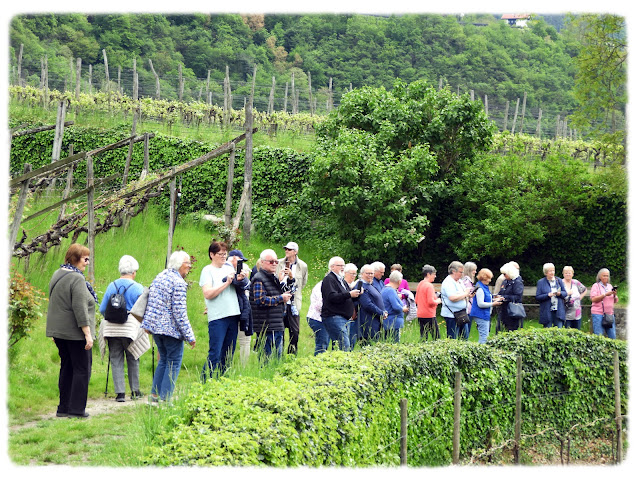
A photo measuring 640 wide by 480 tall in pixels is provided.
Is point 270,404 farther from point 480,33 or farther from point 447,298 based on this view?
point 480,33

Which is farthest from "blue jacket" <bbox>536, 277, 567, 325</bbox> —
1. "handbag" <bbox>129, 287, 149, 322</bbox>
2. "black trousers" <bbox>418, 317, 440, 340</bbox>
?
"handbag" <bbox>129, 287, 149, 322</bbox>

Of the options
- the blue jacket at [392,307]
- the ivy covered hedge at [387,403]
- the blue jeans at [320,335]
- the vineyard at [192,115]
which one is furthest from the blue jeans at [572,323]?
the vineyard at [192,115]

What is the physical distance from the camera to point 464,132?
18438mm

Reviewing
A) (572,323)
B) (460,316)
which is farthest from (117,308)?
(572,323)

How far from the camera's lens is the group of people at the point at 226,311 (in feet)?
24.6

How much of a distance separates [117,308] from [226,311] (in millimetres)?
1179

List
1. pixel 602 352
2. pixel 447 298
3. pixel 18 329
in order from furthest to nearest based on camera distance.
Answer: pixel 447 298, pixel 602 352, pixel 18 329

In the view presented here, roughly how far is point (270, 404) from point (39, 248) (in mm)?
9141

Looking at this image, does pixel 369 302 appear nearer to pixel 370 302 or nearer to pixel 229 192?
pixel 370 302

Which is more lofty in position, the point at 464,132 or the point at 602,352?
the point at 464,132

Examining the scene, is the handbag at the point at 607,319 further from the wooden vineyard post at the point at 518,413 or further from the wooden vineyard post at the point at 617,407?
the wooden vineyard post at the point at 518,413

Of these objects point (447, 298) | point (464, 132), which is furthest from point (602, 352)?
point (464, 132)

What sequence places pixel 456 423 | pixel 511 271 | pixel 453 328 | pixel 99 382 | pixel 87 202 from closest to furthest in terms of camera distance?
pixel 456 423 < pixel 99 382 < pixel 453 328 < pixel 87 202 < pixel 511 271

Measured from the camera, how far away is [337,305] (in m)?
9.14
